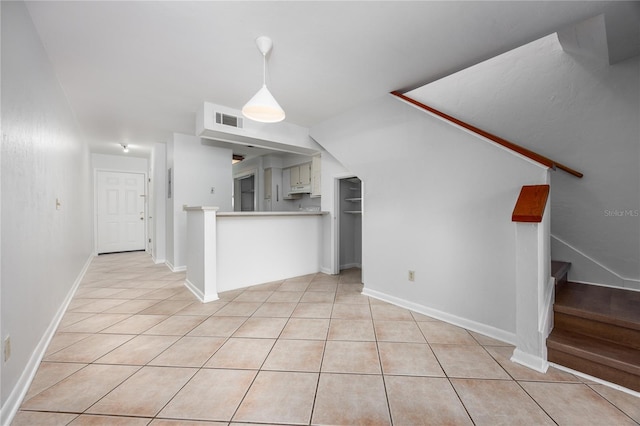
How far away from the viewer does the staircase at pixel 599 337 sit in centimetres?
153

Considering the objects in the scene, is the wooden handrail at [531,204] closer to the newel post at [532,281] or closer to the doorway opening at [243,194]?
the newel post at [532,281]

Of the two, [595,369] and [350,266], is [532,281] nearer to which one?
[595,369]

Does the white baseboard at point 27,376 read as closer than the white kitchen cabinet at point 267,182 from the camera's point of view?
Yes

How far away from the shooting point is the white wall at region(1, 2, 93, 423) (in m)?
1.37

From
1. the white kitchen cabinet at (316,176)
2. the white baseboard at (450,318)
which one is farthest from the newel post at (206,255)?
the white kitchen cabinet at (316,176)

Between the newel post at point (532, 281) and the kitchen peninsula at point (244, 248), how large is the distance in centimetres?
283

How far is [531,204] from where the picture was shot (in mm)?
1779

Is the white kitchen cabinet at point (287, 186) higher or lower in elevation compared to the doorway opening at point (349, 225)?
higher

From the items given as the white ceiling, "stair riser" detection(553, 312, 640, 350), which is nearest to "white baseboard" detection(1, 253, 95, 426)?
the white ceiling

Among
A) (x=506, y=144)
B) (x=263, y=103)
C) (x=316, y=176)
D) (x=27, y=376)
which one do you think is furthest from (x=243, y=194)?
(x=506, y=144)

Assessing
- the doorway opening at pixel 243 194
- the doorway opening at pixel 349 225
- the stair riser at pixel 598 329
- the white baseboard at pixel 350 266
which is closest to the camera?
the stair riser at pixel 598 329

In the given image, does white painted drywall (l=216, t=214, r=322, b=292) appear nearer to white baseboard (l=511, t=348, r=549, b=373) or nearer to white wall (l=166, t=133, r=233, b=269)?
white wall (l=166, t=133, r=233, b=269)

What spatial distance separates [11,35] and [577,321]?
4.04 m

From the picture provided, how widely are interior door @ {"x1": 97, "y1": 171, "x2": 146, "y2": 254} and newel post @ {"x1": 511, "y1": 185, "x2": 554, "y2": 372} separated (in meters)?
7.70
